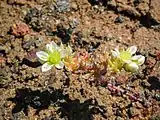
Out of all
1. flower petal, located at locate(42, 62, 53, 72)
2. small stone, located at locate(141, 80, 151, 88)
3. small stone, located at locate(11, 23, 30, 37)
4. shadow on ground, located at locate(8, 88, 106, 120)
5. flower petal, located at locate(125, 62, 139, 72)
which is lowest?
shadow on ground, located at locate(8, 88, 106, 120)

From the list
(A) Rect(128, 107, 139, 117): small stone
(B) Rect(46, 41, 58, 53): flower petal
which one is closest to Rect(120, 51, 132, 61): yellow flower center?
(A) Rect(128, 107, 139, 117): small stone

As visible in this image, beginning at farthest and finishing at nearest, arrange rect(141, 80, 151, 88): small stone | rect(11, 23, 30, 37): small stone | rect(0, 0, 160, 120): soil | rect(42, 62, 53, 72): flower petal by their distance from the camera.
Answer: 1. rect(11, 23, 30, 37): small stone
2. rect(141, 80, 151, 88): small stone
3. rect(0, 0, 160, 120): soil
4. rect(42, 62, 53, 72): flower petal

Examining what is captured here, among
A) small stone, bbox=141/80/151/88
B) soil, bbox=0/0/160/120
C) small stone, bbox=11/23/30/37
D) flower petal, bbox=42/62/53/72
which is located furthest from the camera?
small stone, bbox=11/23/30/37

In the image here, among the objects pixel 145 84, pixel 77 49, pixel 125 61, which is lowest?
pixel 145 84

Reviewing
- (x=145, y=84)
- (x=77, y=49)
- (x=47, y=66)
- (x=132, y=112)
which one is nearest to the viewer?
(x=47, y=66)

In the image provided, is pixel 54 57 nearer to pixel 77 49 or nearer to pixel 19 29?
pixel 77 49

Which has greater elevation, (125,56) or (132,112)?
(125,56)

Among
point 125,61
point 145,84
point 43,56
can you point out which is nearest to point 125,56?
point 125,61

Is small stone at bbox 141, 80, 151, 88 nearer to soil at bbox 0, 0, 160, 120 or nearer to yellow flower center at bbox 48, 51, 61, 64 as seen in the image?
soil at bbox 0, 0, 160, 120
